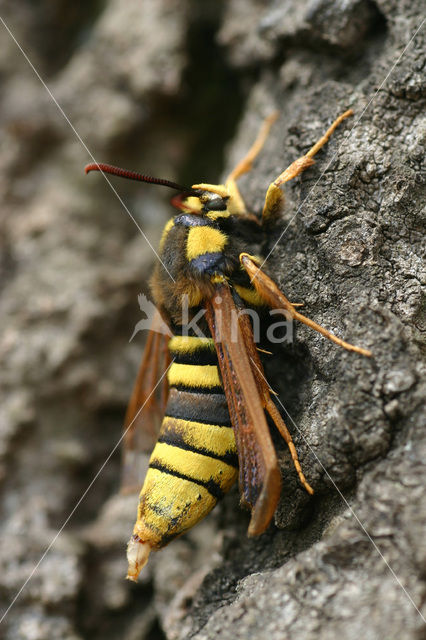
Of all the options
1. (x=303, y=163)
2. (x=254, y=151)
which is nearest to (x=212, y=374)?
(x=303, y=163)

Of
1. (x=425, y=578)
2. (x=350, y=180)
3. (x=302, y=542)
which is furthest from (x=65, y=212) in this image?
(x=425, y=578)

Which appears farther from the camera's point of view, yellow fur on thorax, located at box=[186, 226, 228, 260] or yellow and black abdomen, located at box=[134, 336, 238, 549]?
yellow fur on thorax, located at box=[186, 226, 228, 260]

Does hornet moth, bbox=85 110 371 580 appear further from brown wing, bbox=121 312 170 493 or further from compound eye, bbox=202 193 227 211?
brown wing, bbox=121 312 170 493

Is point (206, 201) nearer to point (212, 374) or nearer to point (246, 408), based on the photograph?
point (212, 374)

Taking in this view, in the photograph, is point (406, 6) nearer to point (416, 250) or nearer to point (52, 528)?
point (416, 250)

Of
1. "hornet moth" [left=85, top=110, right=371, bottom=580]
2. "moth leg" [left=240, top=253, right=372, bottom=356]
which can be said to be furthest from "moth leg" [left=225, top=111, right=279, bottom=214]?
"moth leg" [left=240, top=253, right=372, bottom=356]

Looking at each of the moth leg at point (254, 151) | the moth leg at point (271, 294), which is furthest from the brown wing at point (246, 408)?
the moth leg at point (254, 151)

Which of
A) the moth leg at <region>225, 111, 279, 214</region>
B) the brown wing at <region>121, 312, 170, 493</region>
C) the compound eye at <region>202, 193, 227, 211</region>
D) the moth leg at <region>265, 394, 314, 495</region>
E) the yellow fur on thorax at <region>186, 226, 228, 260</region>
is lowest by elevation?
the moth leg at <region>265, 394, 314, 495</region>

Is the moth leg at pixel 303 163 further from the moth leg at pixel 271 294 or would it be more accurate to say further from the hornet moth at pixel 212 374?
the moth leg at pixel 271 294
